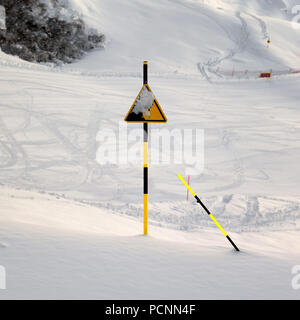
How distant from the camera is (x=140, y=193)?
9125mm

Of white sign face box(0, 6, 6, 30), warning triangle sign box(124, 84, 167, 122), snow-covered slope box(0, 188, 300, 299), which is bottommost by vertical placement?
snow-covered slope box(0, 188, 300, 299)

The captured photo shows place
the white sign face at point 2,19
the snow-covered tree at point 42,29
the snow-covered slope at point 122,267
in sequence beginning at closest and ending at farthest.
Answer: the snow-covered slope at point 122,267
the white sign face at point 2,19
the snow-covered tree at point 42,29

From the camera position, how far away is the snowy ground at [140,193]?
3339 millimetres

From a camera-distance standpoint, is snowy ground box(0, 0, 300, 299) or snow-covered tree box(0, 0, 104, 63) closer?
snowy ground box(0, 0, 300, 299)

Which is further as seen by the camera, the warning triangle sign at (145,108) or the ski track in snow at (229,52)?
the ski track in snow at (229,52)

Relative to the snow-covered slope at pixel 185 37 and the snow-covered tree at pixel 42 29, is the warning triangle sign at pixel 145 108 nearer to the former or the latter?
the snow-covered slope at pixel 185 37

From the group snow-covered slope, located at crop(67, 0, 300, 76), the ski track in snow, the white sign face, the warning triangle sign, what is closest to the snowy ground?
the ski track in snow

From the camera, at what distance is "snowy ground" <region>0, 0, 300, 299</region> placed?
11.0ft

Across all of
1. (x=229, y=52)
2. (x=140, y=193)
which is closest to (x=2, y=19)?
(x=229, y=52)

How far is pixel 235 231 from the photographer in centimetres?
725

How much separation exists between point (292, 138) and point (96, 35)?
77.4ft

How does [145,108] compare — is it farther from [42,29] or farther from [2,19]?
[42,29]

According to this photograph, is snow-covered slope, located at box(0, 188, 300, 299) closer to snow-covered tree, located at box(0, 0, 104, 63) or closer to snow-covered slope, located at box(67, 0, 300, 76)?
snow-covered slope, located at box(67, 0, 300, 76)

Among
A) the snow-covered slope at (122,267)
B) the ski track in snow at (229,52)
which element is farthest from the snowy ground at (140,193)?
the ski track in snow at (229,52)
